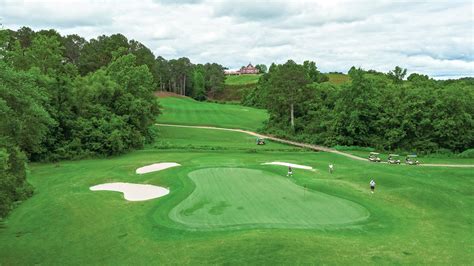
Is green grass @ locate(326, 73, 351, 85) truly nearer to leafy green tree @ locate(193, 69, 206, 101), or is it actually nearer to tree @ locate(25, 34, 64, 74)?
leafy green tree @ locate(193, 69, 206, 101)

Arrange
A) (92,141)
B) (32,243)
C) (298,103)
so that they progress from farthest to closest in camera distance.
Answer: (298,103) → (92,141) → (32,243)

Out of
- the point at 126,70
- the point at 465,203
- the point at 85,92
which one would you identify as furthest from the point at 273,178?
the point at 126,70

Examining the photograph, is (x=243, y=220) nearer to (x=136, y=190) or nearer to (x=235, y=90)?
(x=136, y=190)

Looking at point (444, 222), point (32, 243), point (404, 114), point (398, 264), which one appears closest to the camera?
point (398, 264)

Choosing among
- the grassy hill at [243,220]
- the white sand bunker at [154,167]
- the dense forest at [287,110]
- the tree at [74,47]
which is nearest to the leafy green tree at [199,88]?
the tree at [74,47]

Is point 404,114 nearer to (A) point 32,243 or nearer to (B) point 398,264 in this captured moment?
(B) point 398,264
